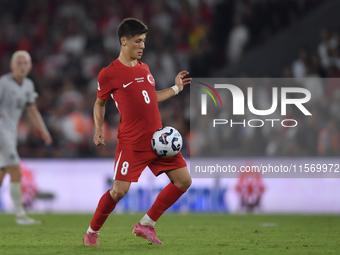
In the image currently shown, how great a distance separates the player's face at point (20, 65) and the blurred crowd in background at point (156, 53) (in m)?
3.32

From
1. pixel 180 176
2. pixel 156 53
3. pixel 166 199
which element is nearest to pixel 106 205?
pixel 166 199

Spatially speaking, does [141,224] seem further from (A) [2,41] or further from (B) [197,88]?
→ (A) [2,41]

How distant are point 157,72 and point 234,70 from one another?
2.23 meters

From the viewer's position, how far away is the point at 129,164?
539cm

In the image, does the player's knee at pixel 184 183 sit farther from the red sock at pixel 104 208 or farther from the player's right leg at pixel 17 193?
the player's right leg at pixel 17 193

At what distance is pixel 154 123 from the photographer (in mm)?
5562

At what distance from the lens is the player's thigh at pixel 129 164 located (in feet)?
17.6

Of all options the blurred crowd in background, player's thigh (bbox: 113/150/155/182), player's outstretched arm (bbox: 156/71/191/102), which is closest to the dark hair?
player's outstretched arm (bbox: 156/71/191/102)

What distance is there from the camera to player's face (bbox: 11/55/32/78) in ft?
26.9

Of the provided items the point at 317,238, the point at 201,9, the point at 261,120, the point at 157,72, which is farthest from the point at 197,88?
the point at 317,238

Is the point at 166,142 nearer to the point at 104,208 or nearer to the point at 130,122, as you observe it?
the point at 130,122

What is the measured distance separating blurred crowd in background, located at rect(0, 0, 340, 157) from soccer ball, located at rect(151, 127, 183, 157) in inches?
217

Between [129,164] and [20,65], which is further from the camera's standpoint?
[20,65]

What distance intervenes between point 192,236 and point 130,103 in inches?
81.4
